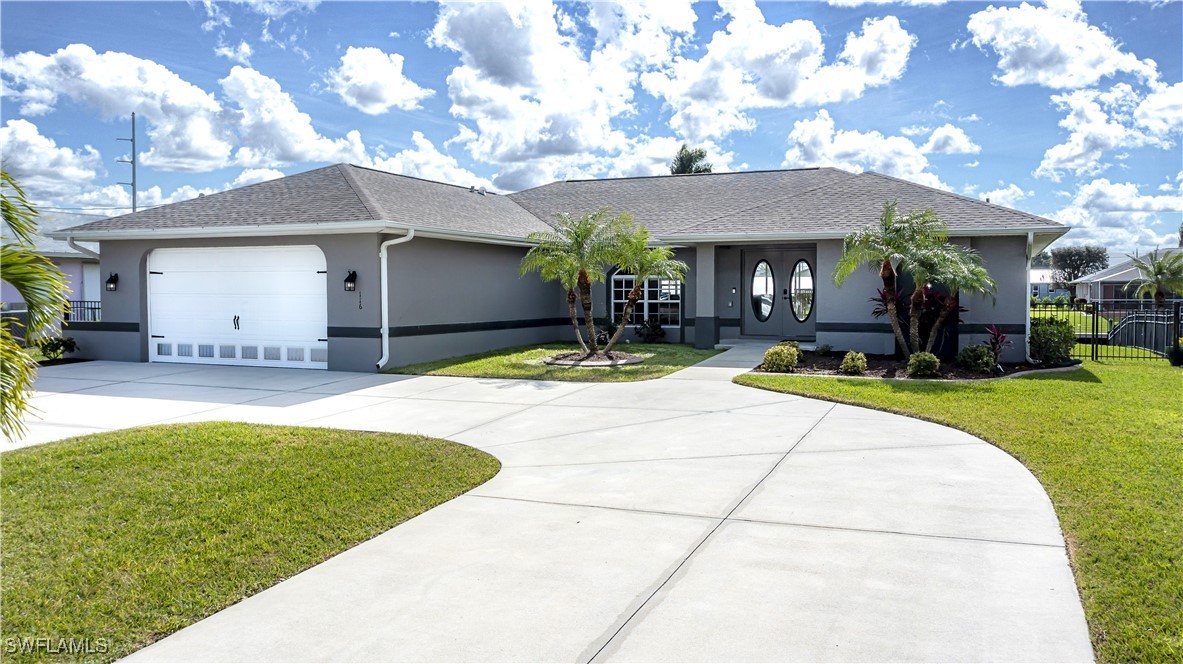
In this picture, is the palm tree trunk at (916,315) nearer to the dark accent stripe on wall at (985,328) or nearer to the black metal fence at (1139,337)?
the dark accent stripe on wall at (985,328)

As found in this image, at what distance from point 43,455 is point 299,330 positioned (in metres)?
8.22

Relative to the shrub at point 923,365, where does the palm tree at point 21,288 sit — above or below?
above

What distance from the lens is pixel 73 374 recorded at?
46.4 feet

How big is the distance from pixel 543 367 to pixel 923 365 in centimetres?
707

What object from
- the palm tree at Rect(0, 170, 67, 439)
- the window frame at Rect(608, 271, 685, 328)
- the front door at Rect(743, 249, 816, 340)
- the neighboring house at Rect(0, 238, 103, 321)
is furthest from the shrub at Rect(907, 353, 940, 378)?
the neighboring house at Rect(0, 238, 103, 321)

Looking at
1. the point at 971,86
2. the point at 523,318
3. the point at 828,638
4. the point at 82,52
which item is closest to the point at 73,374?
the point at 82,52

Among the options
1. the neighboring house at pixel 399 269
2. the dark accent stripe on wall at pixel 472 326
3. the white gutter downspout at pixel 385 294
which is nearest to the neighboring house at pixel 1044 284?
the neighboring house at pixel 399 269

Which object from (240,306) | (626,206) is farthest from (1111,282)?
(240,306)

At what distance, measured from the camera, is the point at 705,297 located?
57.7ft

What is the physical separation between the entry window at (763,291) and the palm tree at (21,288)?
1754cm

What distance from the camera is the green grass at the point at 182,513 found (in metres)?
3.98

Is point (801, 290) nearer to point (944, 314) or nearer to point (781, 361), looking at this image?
point (944, 314)

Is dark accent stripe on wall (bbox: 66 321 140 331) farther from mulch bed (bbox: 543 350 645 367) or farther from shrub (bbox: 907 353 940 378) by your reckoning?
shrub (bbox: 907 353 940 378)

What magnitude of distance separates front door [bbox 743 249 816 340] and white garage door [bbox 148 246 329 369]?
36.7ft
